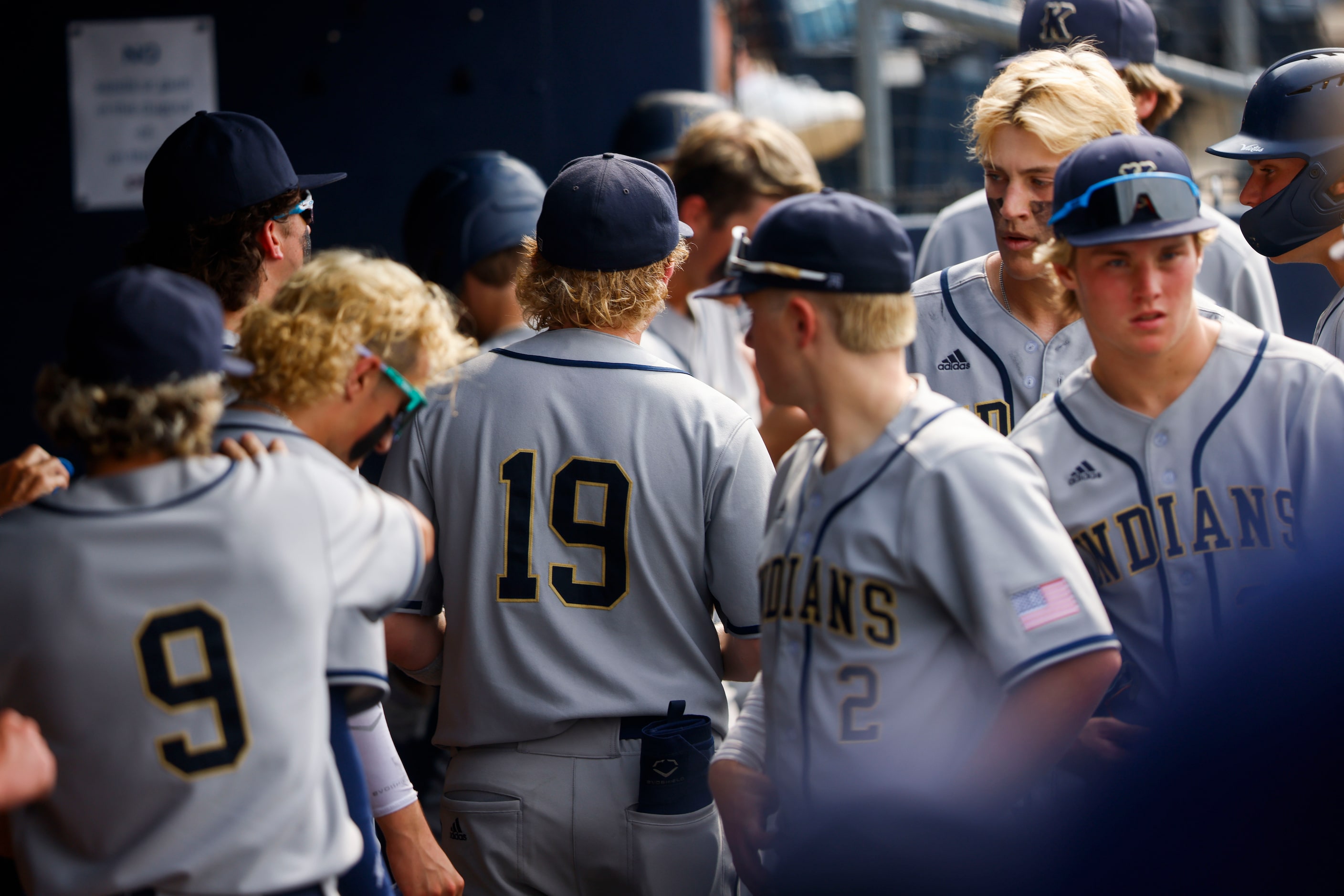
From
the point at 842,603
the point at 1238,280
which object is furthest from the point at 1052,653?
the point at 1238,280

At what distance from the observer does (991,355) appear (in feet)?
9.00

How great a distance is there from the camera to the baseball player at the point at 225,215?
2605mm

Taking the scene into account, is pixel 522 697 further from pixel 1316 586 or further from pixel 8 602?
pixel 1316 586

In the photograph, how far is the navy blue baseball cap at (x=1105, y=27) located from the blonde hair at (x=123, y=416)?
2769mm

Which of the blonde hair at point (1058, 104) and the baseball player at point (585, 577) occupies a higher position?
the blonde hair at point (1058, 104)

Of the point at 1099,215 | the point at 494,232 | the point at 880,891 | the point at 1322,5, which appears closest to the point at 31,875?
the point at 880,891

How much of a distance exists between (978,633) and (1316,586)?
438mm

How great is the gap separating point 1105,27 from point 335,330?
8.42 ft

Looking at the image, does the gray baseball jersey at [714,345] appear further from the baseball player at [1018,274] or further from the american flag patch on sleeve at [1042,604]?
the american flag patch on sleeve at [1042,604]

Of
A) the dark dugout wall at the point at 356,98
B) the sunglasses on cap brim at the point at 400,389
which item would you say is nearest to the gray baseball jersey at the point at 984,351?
the sunglasses on cap brim at the point at 400,389

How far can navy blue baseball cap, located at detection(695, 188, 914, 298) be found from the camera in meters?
1.86

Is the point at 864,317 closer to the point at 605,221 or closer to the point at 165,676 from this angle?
the point at 605,221

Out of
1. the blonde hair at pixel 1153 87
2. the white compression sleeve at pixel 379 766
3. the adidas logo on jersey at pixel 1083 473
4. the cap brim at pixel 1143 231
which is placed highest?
the blonde hair at pixel 1153 87

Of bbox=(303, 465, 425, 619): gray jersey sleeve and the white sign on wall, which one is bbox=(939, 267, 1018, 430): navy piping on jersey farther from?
the white sign on wall
